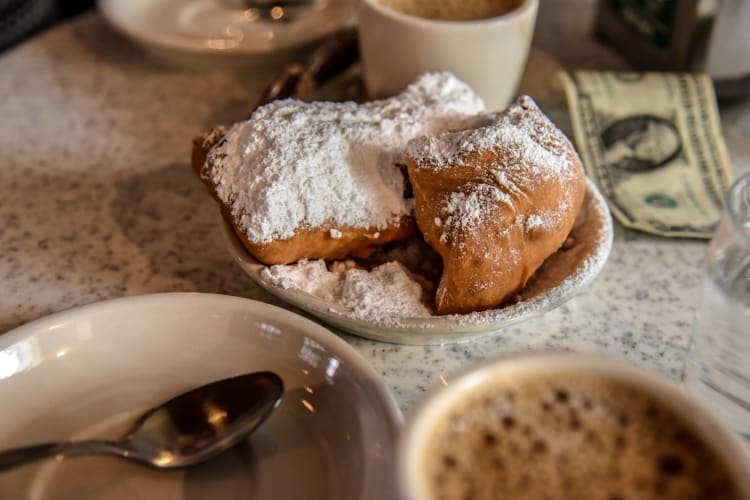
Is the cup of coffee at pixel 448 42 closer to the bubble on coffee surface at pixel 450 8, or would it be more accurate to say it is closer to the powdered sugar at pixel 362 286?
the bubble on coffee surface at pixel 450 8

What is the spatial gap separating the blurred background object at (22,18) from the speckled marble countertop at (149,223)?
0.70 ft

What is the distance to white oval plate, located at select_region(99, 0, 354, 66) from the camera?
110cm

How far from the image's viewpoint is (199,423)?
0.58 m

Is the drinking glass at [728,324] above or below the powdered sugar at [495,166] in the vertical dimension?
below

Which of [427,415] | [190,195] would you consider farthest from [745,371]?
[190,195]

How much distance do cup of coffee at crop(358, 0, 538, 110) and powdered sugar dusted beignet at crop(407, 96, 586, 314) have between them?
0.21 metres

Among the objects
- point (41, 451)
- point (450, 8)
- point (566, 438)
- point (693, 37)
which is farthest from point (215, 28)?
point (566, 438)

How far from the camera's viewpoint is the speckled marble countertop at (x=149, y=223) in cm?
73

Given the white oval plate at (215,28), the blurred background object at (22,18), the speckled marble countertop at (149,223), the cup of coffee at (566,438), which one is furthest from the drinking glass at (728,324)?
the blurred background object at (22,18)

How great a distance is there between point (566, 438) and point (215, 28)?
94 cm

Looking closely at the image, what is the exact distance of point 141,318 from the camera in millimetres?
629

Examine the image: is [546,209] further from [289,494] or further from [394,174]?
[289,494]

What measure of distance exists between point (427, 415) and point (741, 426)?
324 millimetres

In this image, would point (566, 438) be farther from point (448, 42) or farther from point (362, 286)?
point (448, 42)
